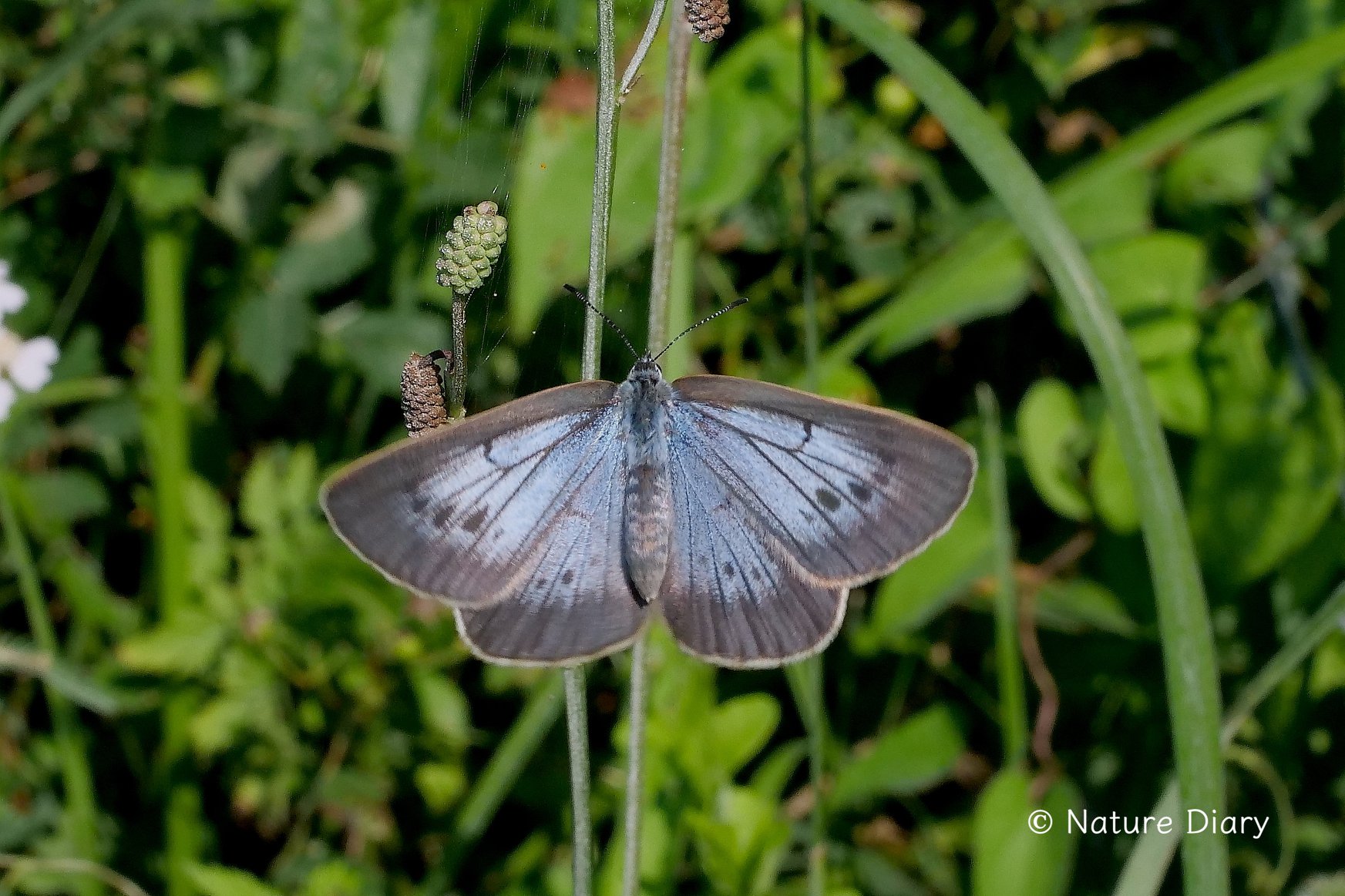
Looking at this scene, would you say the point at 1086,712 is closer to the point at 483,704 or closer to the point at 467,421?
the point at 483,704

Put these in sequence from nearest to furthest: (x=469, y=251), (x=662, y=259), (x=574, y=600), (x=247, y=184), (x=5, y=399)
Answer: (x=469, y=251)
(x=662, y=259)
(x=574, y=600)
(x=5, y=399)
(x=247, y=184)

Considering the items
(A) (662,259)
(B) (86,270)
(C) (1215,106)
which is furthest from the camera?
(B) (86,270)

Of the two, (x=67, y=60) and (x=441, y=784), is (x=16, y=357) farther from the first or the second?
(x=441, y=784)

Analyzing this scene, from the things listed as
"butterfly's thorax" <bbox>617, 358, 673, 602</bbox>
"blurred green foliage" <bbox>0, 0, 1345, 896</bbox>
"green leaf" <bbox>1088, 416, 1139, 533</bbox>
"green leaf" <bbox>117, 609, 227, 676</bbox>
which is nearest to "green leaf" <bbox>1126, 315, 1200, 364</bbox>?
"blurred green foliage" <bbox>0, 0, 1345, 896</bbox>

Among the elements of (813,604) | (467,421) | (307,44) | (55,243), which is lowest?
(813,604)

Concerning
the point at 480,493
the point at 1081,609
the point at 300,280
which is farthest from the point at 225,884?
the point at 1081,609

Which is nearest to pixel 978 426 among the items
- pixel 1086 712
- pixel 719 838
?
pixel 1086 712

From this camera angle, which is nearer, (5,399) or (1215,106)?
(1215,106)
